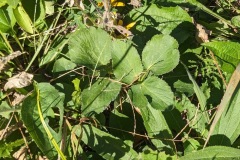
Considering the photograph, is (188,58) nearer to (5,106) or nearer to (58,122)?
(58,122)

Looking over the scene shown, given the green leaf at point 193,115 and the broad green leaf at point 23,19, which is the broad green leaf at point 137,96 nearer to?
the green leaf at point 193,115

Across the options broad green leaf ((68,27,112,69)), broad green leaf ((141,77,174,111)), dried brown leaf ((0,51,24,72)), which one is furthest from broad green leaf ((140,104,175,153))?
dried brown leaf ((0,51,24,72))

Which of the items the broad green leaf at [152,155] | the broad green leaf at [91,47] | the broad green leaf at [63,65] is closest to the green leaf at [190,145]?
the broad green leaf at [152,155]

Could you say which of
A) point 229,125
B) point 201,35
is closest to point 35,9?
point 201,35

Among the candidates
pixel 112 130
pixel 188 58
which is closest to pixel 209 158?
pixel 112 130

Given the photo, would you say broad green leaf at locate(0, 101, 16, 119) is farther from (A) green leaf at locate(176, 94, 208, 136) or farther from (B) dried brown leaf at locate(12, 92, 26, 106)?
(A) green leaf at locate(176, 94, 208, 136)

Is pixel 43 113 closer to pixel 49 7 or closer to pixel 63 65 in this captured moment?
pixel 63 65
